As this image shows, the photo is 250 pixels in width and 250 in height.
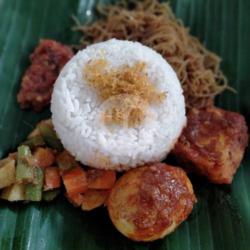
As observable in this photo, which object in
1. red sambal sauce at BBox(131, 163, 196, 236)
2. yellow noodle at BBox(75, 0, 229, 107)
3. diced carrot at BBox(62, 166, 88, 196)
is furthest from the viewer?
yellow noodle at BBox(75, 0, 229, 107)

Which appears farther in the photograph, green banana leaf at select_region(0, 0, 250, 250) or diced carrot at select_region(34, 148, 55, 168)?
diced carrot at select_region(34, 148, 55, 168)

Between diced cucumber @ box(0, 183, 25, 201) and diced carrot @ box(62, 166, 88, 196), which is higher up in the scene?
diced carrot @ box(62, 166, 88, 196)

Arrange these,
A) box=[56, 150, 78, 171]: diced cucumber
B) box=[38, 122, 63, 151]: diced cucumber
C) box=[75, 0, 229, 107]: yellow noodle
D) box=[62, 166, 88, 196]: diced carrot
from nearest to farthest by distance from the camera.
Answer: box=[62, 166, 88, 196]: diced carrot < box=[56, 150, 78, 171]: diced cucumber < box=[38, 122, 63, 151]: diced cucumber < box=[75, 0, 229, 107]: yellow noodle

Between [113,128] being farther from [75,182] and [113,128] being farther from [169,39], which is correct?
[169,39]

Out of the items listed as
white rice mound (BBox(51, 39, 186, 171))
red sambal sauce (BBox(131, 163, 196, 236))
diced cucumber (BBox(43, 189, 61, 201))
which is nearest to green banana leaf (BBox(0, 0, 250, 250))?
diced cucumber (BBox(43, 189, 61, 201))

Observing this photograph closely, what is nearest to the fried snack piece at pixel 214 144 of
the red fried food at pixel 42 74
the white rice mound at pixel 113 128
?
the white rice mound at pixel 113 128

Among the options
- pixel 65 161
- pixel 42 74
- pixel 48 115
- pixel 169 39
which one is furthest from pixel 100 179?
pixel 169 39

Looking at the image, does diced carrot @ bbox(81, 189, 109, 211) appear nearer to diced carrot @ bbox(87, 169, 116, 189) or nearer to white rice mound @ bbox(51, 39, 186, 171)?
diced carrot @ bbox(87, 169, 116, 189)
